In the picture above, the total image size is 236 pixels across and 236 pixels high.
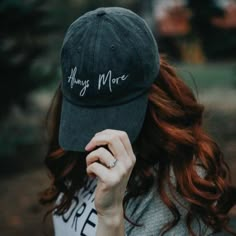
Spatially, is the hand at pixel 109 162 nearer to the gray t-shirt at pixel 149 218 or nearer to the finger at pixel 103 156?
the finger at pixel 103 156

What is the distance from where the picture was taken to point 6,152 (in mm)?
6473

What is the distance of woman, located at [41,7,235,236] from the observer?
174cm

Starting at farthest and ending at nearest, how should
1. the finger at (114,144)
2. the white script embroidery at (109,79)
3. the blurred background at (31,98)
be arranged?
the blurred background at (31,98)
the white script embroidery at (109,79)
the finger at (114,144)

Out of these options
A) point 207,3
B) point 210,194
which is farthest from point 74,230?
point 207,3

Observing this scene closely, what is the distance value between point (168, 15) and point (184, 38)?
544 millimetres

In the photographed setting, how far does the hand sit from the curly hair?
199mm

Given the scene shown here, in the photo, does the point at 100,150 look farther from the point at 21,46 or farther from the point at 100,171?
the point at 21,46

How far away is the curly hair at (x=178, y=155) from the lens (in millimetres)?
1771

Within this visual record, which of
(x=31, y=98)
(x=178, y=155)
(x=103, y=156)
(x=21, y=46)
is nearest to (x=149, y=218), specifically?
(x=178, y=155)

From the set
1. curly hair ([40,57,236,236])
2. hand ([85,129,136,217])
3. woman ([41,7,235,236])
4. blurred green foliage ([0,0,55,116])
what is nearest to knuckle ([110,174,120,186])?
hand ([85,129,136,217])

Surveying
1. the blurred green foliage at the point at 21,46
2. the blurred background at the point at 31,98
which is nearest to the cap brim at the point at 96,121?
the blurred background at the point at 31,98

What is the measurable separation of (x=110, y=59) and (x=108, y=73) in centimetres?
4

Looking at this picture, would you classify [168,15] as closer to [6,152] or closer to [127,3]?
[127,3]

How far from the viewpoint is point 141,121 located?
1.75 m
